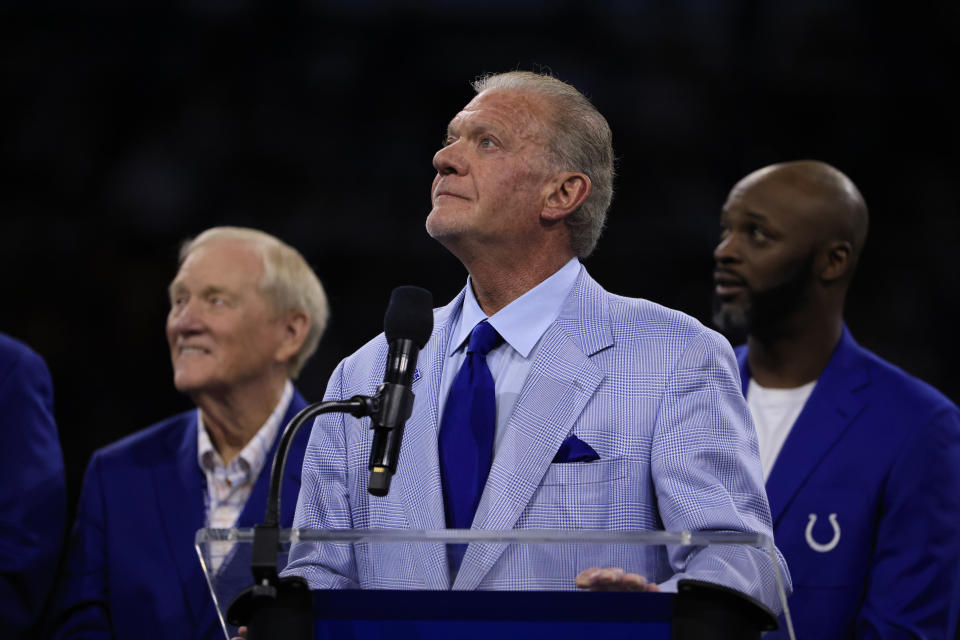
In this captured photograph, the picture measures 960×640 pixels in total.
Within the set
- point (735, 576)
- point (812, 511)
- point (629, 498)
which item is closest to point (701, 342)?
point (629, 498)

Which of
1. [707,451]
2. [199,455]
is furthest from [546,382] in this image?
[199,455]

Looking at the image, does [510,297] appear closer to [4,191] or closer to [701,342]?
[701,342]

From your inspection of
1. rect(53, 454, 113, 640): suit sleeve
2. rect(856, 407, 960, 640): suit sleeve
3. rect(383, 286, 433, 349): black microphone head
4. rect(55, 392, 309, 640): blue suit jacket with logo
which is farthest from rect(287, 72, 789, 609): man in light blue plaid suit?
rect(53, 454, 113, 640): suit sleeve

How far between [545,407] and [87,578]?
1.41 meters

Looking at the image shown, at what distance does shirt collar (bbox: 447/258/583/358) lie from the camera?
6.01ft

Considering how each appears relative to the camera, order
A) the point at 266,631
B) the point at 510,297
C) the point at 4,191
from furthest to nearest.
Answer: the point at 4,191 < the point at 510,297 < the point at 266,631

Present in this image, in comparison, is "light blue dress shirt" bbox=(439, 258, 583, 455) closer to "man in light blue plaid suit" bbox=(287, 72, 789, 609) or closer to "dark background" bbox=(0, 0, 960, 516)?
"man in light blue plaid suit" bbox=(287, 72, 789, 609)

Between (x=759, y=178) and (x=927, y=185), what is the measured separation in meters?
2.24

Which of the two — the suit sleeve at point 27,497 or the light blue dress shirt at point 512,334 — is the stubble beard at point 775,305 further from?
the suit sleeve at point 27,497

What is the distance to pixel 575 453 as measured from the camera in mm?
1681

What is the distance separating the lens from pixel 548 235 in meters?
1.93

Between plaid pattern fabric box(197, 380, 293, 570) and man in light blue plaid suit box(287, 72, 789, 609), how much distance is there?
36.1 inches

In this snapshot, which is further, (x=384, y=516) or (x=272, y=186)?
(x=272, y=186)

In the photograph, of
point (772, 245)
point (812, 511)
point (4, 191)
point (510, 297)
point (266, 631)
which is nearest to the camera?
point (266, 631)
